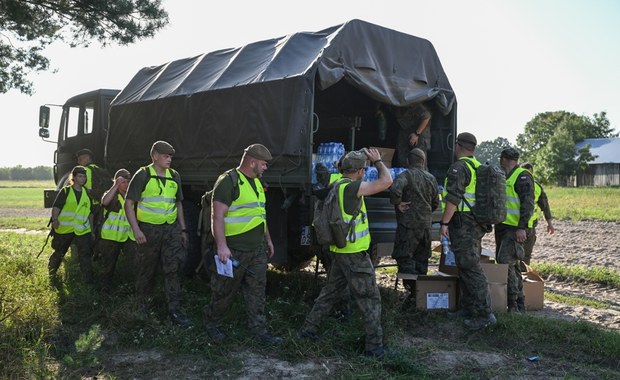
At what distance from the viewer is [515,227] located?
6535mm

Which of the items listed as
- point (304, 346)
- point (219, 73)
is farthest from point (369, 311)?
point (219, 73)

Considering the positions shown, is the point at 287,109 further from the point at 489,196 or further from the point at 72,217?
the point at 72,217

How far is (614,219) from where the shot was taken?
17969 millimetres

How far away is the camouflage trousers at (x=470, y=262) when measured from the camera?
5715 mm

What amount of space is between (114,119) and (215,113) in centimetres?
264

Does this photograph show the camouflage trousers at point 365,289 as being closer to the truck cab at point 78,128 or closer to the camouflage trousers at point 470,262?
the camouflage trousers at point 470,262

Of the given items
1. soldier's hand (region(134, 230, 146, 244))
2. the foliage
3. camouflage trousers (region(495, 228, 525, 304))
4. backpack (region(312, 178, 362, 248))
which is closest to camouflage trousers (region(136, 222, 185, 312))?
soldier's hand (region(134, 230, 146, 244))

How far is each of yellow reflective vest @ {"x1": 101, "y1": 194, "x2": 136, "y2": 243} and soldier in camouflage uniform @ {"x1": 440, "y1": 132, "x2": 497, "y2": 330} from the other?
11.7 feet

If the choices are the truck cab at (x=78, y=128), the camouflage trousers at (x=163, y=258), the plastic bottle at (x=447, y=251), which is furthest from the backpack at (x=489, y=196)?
the truck cab at (x=78, y=128)

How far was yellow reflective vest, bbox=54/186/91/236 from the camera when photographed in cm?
719

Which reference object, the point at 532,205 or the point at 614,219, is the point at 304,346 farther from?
the point at 614,219

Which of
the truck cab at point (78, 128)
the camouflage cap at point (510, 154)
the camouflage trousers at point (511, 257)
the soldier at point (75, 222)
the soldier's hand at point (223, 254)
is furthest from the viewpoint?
the truck cab at point (78, 128)

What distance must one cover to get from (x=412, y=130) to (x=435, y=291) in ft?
7.50

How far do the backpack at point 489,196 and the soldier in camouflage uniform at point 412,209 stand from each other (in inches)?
22.9
